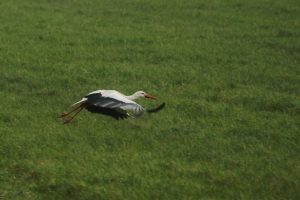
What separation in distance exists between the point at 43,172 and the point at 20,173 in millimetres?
249

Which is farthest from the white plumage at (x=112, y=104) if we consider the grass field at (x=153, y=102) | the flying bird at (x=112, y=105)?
the grass field at (x=153, y=102)

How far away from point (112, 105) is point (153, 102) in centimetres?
150

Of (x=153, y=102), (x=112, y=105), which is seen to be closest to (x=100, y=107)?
(x=112, y=105)

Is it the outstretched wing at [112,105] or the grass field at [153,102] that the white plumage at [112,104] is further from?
the grass field at [153,102]

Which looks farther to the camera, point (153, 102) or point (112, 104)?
point (153, 102)

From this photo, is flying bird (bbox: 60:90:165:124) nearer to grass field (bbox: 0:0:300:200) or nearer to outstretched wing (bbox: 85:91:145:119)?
outstretched wing (bbox: 85:91:145:119)

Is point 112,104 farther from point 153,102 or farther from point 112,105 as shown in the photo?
point 153,102

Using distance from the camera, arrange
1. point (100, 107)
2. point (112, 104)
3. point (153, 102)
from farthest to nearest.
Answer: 1. point (153, 102)
2. point (100, 107)
3. point (112, 104)

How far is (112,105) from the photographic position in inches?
303

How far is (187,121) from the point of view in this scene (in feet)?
27.6

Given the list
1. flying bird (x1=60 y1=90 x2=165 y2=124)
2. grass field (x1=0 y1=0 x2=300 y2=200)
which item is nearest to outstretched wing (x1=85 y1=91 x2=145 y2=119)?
flying bird (x1=60 y1=90 x2=165 y2=124)

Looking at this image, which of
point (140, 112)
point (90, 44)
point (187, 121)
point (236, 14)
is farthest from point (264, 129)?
point (236, 14)

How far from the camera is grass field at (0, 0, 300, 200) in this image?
21.7 feet

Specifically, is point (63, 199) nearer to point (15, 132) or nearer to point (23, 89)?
point (15, 132)
